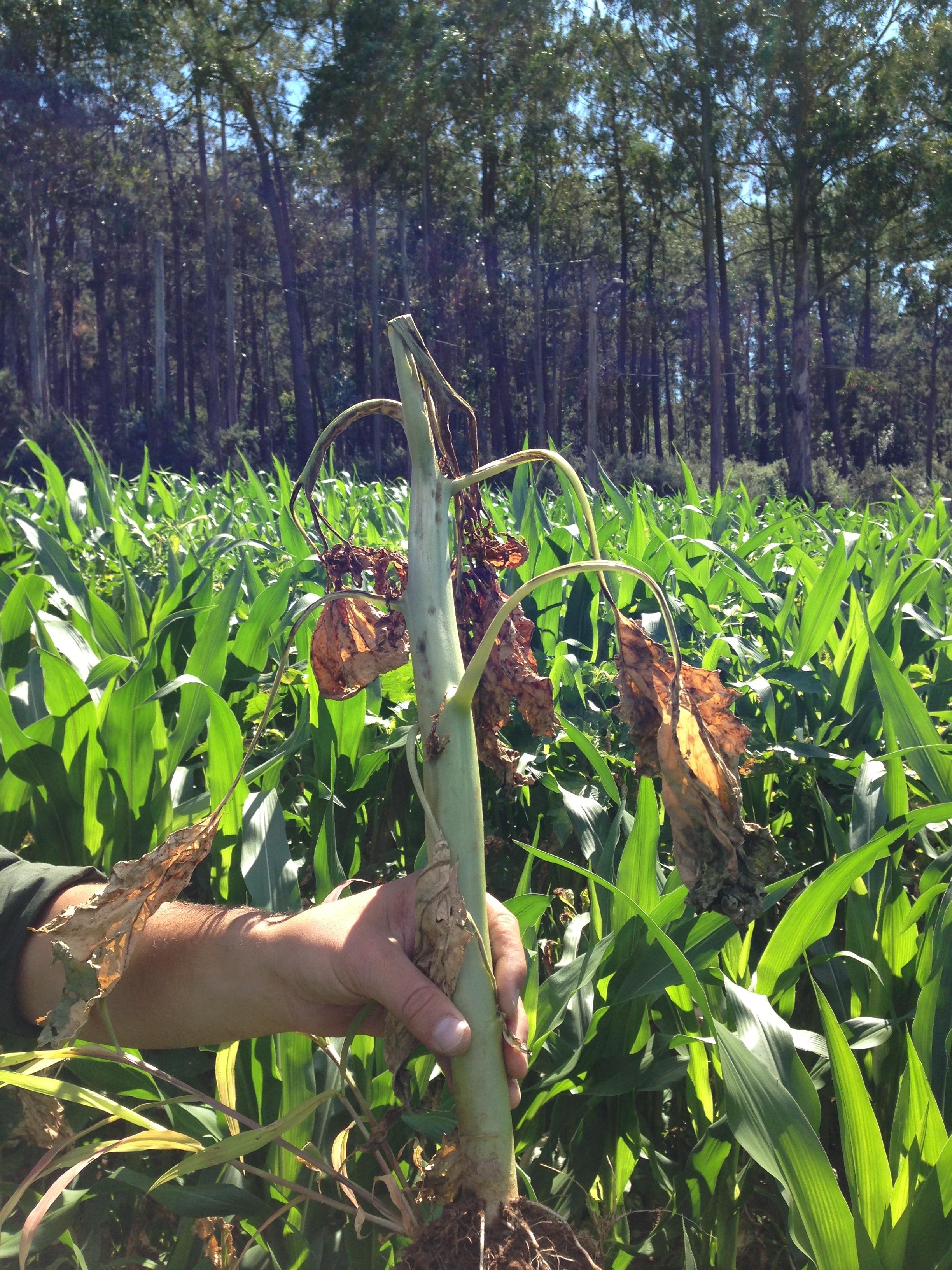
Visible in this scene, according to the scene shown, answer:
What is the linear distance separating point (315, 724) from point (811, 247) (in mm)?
29604

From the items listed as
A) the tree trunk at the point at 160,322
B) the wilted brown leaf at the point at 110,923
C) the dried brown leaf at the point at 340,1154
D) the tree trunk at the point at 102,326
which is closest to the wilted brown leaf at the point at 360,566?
the wilted brown leaf at the point at 110,923

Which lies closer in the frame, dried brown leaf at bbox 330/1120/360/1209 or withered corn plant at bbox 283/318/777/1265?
withered corn plant at bbox 283/318/777/1265

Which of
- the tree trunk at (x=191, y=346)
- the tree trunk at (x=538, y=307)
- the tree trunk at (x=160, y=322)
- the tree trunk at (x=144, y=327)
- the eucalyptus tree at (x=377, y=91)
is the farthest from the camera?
the tree trunk at (x=191, y=346)

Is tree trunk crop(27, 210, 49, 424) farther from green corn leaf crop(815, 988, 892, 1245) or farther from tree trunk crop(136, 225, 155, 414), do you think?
green corn leaf crop(815, 988, 892, 1245)

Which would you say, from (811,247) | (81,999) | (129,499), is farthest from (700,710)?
(811,247)

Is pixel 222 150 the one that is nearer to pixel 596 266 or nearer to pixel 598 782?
pixel 596 266

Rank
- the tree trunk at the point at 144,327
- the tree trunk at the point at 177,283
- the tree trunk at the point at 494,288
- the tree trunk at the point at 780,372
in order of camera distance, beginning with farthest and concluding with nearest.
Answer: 1. the tree trunk at the point at 144,327
2. the tree trunk at the point at 780,372
3. the tree trunk at the point at 177,283
4. the tree trunk at the point at 494,288

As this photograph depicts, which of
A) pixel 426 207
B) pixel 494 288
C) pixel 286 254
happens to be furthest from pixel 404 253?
pixel 494 288

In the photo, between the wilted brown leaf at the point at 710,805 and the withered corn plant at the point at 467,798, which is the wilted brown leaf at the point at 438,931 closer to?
the withered corn plant at the point at 467,798

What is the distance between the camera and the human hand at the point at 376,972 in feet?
2.41

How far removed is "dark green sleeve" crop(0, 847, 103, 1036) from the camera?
100cm

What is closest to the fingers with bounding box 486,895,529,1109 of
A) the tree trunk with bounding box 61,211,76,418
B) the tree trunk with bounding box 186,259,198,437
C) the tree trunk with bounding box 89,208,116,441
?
the tree trunk with bounding box 89,208,116,441

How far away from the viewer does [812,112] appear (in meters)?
20.6

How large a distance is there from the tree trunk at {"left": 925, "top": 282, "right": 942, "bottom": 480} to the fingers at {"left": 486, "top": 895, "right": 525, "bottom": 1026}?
3224 cm
